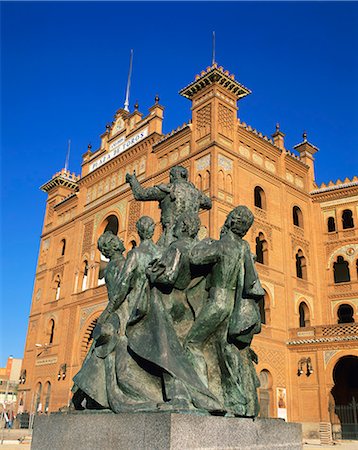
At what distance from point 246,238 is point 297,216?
231 inches

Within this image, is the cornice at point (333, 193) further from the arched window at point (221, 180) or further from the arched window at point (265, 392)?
the arched window at point (265, 392)

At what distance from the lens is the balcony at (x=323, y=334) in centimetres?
1950

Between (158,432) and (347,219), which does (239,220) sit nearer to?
(158,432)

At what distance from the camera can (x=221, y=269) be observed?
4273 millimetres

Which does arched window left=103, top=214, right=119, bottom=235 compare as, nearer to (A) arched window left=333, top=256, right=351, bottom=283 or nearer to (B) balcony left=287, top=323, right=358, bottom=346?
(B) balcony left=287, top=323, right=358, bottom=346

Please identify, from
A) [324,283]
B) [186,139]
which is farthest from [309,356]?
[186,139]

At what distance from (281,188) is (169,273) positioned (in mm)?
20440

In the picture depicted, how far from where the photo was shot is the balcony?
19.5 metres

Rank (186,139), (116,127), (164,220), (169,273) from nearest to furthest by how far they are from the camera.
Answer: (169,273), (164,220), (186,139), (116,127)

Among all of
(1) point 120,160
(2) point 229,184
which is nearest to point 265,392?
(2) point 229,184

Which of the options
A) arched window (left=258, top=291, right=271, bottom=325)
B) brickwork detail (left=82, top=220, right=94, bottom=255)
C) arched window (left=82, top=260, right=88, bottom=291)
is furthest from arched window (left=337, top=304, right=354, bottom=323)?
brickwork detail (left=82, top=220, right=94, bottom=255)

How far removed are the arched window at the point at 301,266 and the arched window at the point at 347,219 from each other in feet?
9.31

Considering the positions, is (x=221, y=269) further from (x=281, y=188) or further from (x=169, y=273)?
(x=281, y=188)

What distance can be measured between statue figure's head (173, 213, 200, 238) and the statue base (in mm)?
1722
